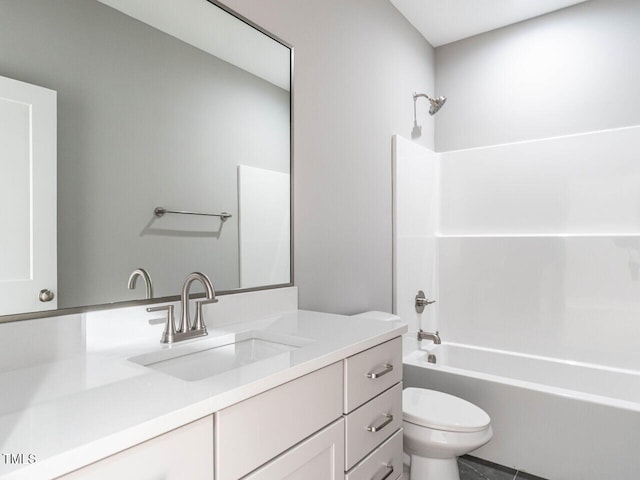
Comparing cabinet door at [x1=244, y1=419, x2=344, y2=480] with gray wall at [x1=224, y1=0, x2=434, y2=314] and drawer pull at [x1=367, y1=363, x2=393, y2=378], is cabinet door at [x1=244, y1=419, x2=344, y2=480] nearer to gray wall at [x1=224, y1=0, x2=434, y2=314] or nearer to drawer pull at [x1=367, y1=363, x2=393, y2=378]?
drawer pull at [x1=367, y1=363, x2=393, y2=378]

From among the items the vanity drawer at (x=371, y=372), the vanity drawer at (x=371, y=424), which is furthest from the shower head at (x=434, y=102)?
the vanity drawer at (x=371, y=424)

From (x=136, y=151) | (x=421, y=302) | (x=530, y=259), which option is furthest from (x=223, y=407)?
(x=530, y=259)

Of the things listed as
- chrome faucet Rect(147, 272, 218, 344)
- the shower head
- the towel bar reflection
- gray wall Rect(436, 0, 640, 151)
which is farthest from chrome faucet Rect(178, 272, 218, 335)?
gray wall Rect(436, 0, 640, 151)

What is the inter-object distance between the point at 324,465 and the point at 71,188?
94 centimetres

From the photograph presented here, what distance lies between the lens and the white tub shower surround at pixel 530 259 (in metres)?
2.29

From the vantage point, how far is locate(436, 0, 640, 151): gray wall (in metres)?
2.42

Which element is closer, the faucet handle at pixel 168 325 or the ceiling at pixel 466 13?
the faucet handle at pixel 168 325

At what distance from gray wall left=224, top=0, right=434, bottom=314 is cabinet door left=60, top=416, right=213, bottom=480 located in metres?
1.03

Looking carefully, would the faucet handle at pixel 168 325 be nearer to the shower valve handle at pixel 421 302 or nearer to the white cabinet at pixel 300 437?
the white cabinet at pixel 300 437

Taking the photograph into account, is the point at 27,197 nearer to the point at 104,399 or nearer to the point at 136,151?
the point at 136,151

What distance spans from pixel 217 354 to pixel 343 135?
1.28m

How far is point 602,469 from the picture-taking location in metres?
1.76

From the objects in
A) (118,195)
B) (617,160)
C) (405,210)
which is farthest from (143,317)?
(617,160)

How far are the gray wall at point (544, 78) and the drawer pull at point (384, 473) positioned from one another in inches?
92.6
